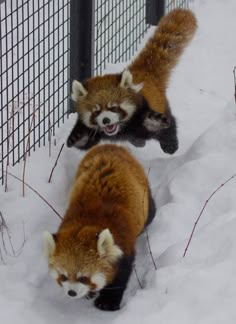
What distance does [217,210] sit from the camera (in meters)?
4.91

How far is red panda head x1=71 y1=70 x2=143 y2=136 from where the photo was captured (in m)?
5.80

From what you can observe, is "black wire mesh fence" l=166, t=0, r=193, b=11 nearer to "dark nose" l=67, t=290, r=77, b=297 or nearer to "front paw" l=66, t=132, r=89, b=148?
"front paw" l=66, t=132, r=89, b=148

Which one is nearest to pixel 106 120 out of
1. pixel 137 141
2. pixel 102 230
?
pixel 137 141

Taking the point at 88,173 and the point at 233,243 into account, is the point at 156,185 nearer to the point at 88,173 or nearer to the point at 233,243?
the point at 88,173

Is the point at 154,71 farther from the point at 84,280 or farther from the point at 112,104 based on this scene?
the point at 84,280

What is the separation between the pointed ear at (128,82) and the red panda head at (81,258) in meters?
1.66

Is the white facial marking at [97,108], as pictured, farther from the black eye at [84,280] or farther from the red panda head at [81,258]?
the black eye at [84,280]

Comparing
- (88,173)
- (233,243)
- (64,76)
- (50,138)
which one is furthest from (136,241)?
(64,76)

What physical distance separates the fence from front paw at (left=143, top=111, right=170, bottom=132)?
2.34ft

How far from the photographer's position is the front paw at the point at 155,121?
19.2ft

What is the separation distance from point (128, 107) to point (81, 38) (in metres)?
0.87

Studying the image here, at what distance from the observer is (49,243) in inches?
171

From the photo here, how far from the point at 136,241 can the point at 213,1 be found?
16.0 feet

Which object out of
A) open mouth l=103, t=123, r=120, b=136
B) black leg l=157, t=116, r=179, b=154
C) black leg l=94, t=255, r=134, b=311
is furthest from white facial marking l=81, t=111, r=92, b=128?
black leg l=94, t=255, r=134, b=311
